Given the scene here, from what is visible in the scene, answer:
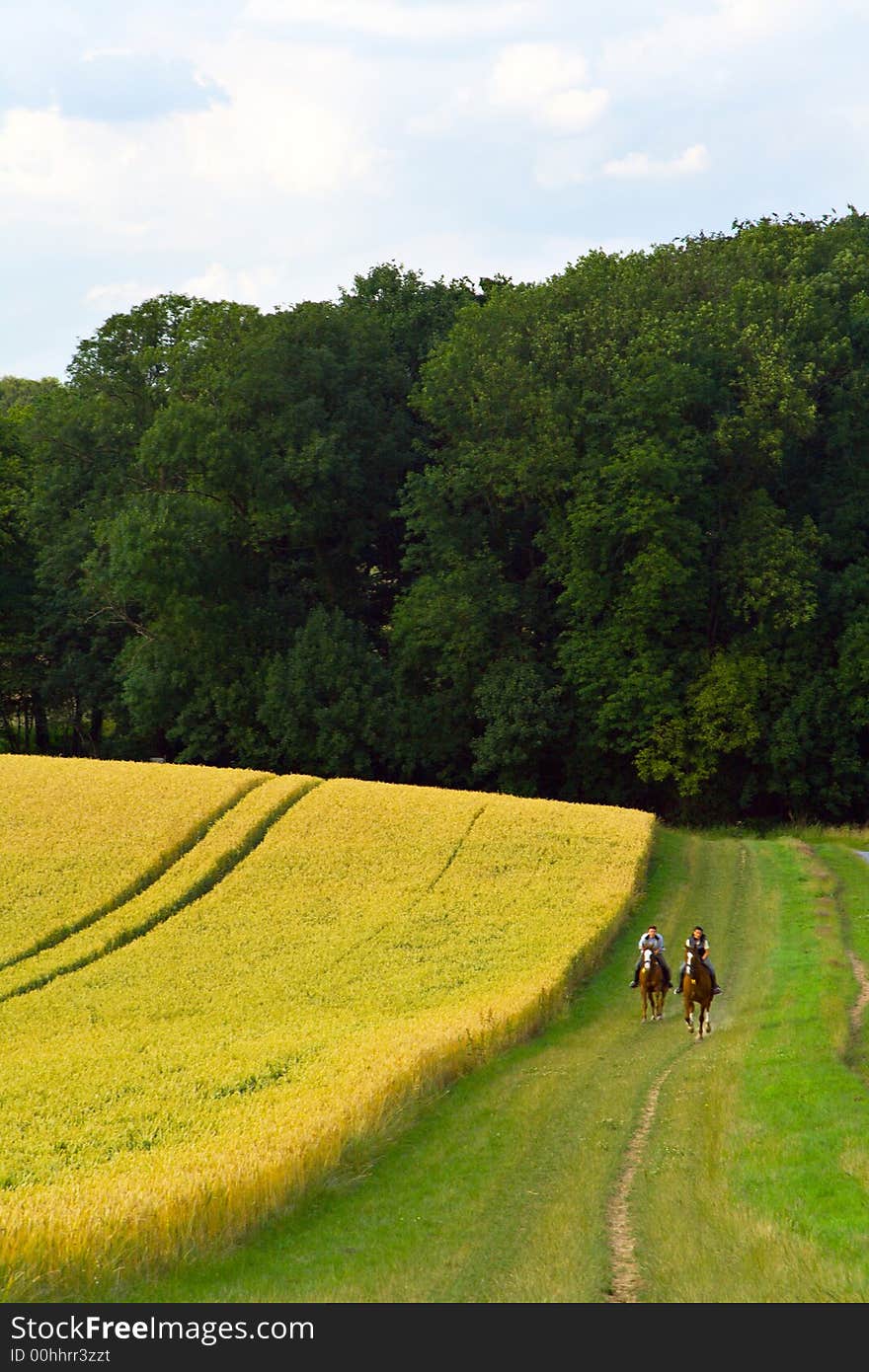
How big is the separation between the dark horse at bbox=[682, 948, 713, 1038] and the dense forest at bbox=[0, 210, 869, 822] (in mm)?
29803

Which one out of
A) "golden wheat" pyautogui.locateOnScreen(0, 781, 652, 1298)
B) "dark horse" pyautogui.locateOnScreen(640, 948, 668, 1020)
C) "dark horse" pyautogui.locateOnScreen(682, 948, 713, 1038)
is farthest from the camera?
"dark horse" pyautogui.locateOnScreen(640, 948, 668, 1020)

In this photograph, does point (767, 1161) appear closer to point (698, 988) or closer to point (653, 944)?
point (698, 988)

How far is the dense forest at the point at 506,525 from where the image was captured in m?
54.8

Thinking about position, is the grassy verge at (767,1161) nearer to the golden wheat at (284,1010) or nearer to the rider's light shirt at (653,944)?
the rider's light shirt at (653,944)

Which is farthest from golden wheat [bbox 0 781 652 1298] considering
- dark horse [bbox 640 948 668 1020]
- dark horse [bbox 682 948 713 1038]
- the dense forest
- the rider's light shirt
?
the dense forest

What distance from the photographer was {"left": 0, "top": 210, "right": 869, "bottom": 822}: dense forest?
54844mm

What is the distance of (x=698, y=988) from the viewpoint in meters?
24.7

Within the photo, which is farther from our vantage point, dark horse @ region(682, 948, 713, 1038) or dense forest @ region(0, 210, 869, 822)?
dense forest @ region(0, 210, 869, 822)

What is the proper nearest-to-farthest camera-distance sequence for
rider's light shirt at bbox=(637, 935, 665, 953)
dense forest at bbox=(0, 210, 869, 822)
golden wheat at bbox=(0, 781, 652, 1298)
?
golden wheat at bbox=(0, 781, 652, 1298) → rider's light shirt at bbox=(637, 935, 665, 953) → dense forest at bbox=(0, 210, 869, 822)

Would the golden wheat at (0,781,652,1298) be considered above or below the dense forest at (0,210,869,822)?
below

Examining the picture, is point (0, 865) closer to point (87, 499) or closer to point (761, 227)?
point (87, 499)

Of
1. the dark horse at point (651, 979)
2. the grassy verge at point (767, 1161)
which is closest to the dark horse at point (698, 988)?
the grassy verge at point (767, 1161)

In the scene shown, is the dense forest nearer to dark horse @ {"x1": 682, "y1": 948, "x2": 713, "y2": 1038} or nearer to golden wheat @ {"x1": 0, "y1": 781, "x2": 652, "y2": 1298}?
golden wheat @ {"x1": 0, "y1": 781, "x2": 652, "y2": 1298}
